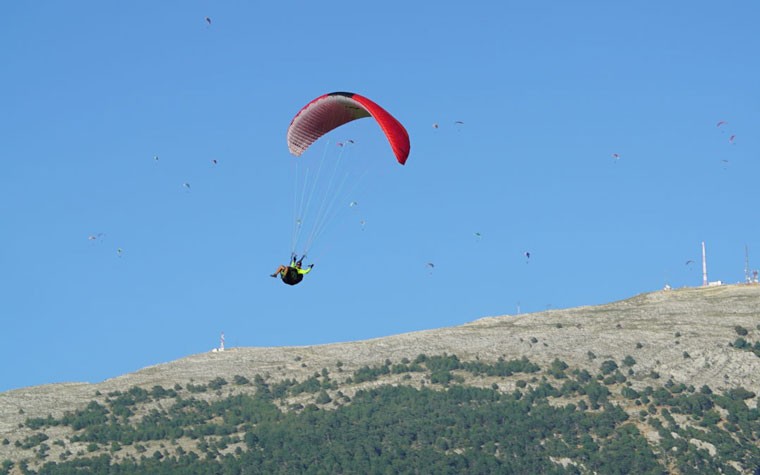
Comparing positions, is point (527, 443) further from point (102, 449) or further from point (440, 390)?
point (102, 449)

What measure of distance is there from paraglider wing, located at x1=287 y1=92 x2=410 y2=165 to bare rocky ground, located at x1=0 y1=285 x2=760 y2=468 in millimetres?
85634

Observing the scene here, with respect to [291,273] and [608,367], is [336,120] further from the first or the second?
[608,367]

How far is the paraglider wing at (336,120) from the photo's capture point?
80.5 m

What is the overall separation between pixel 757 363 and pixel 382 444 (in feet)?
126

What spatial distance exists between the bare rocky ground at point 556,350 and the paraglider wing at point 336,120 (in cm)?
8563

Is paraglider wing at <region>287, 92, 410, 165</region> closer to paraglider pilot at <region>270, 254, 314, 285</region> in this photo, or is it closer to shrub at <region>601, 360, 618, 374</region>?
paraglider pilot at <region>270, 254, 314, 285</region>

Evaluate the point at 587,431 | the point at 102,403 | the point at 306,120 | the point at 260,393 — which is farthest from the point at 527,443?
the point at 306,120

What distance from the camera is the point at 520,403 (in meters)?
165

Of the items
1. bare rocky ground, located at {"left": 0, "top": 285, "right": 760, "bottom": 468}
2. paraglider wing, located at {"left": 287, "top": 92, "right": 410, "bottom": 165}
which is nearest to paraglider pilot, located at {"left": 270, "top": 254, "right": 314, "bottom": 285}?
paraglider wing, located at {"left": 287, "top": 92, "right": 410, "bottom": 165}

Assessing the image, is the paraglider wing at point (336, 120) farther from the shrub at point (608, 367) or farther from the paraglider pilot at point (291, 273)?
the shrub at point (608, 367)

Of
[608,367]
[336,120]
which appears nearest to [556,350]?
[608,367]

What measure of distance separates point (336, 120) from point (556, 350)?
9524cm

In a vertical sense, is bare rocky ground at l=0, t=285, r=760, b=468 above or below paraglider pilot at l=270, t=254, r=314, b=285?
above

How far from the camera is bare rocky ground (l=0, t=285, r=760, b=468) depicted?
555ft
